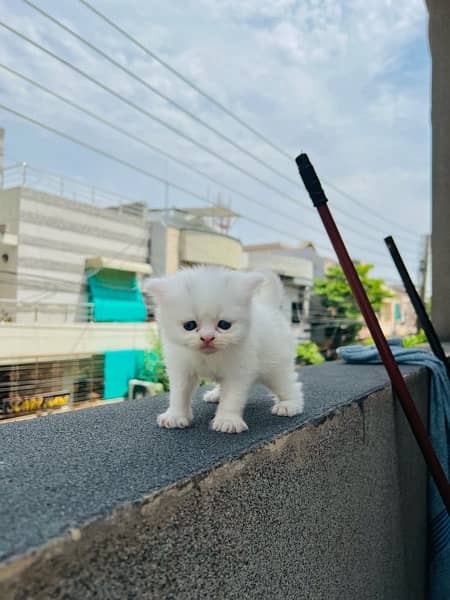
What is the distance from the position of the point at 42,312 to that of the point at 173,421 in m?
1.43

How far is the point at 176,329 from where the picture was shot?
701 millimetres

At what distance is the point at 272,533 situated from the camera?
0.56 meters

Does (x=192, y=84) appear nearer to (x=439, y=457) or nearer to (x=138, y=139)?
(x=138, y=139)

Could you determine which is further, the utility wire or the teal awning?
the teal awning

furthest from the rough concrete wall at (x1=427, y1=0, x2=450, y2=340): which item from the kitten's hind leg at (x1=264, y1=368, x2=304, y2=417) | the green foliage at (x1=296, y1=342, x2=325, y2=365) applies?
the green foliage at (x1=296, y1=342, x2=325, y2=365)

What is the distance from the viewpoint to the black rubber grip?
84 centimetres

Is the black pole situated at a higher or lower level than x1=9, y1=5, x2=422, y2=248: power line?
lower

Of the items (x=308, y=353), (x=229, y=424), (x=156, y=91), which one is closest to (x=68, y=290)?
(x=156, y=91)

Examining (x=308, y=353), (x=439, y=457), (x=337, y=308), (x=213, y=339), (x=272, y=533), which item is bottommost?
(x=308, y=353)

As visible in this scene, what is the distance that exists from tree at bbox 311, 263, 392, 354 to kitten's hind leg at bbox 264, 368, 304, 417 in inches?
222

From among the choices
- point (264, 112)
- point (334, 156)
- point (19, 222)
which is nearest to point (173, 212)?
point (264, 112)

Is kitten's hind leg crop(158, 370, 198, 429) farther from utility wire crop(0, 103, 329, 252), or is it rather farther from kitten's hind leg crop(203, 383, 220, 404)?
utility wire crop(0, 103, 329, 252)

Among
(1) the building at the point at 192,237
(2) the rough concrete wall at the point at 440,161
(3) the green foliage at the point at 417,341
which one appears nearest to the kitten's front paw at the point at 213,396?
(3) the green foliage at the point at 417,341

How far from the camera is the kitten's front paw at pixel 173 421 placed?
721 millimetres
